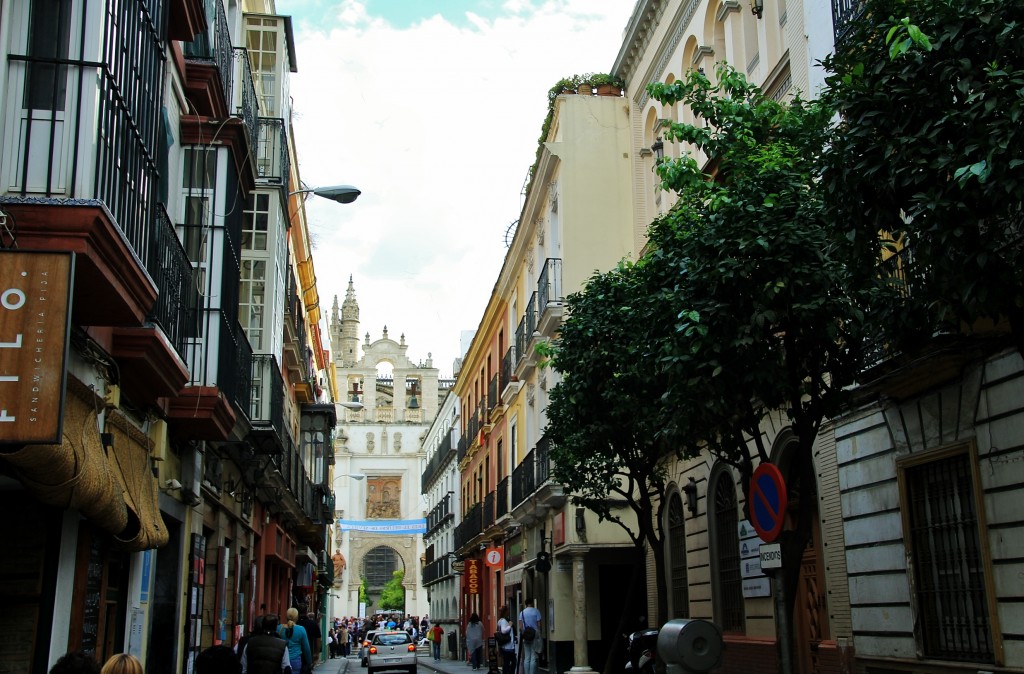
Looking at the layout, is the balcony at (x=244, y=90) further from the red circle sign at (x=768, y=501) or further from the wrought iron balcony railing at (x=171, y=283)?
the red circle sign at (x=768, y=501)

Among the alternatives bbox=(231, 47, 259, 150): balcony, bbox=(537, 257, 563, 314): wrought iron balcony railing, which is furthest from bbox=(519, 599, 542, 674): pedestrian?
bbox=(231, 47, 259, 150): balcony

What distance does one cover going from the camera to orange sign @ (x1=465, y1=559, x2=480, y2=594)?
132 ft

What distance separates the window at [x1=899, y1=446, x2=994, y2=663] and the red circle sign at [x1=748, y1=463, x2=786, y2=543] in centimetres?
293

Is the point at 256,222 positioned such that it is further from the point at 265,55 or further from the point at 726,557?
the point at 726,557

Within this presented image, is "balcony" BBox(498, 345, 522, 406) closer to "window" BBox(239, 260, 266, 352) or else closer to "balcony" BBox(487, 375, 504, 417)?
"balcony" BBox(487, 375, 504, 417)

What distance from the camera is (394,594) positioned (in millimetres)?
91750

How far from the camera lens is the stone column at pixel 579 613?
80.4 feet

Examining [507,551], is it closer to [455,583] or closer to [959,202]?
[455,583]

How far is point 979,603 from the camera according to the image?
34.6 feet

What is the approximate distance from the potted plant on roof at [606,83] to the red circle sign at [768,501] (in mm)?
18931

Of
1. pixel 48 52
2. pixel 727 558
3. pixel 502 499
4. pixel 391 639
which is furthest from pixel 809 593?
pixel 502 499

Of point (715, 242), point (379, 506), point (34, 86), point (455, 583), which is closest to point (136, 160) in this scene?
point (34, 86)

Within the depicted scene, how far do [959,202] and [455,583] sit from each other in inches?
1938

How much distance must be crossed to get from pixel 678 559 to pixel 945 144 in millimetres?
15137
